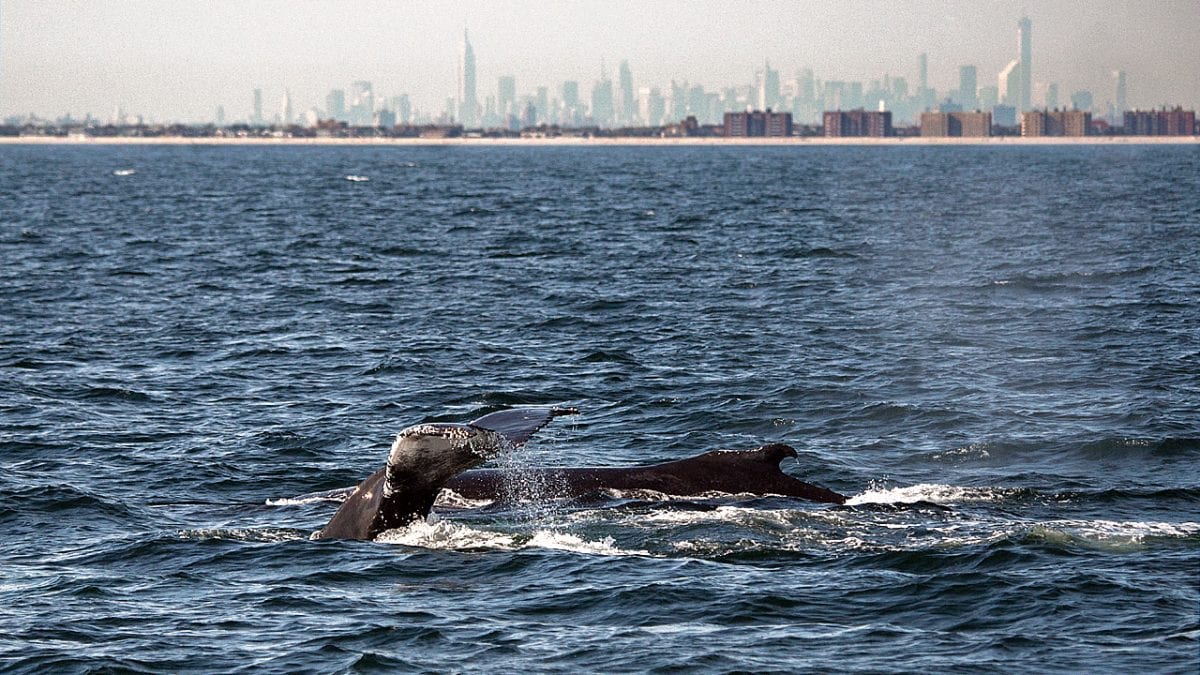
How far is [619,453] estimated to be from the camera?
20.7 meters

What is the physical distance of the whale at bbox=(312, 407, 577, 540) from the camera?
13.4 m

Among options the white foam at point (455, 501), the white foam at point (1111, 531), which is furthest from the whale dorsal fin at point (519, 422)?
the white foam at point (1111, 531)

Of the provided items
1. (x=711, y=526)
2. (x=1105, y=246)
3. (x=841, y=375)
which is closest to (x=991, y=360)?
(x=841, y=375)

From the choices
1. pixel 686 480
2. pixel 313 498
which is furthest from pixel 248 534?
pixel 686 480

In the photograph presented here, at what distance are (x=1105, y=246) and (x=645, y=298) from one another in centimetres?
2012

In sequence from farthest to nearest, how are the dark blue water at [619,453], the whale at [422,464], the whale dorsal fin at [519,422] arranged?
the whale dorsal fin at [519,422] → the whale at [422,464] → the dark blue water at [619,453]

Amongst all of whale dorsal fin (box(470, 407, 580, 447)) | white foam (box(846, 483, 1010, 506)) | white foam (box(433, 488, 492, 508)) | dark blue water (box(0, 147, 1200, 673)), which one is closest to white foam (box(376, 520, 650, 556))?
dark blue water (box(0, 147, 1200, 673))

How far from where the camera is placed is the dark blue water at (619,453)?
13.0m

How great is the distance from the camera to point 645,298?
130 ft

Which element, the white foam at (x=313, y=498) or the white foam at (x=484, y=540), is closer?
the white foam at (x=484, y=540)

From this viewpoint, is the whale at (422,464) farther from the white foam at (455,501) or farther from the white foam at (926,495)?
the white foam at (926,495)

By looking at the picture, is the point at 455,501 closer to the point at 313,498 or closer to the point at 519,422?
the point at 313,498

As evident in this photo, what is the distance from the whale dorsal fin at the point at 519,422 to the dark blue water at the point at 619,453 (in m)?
1.43

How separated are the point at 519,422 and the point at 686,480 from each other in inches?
128
